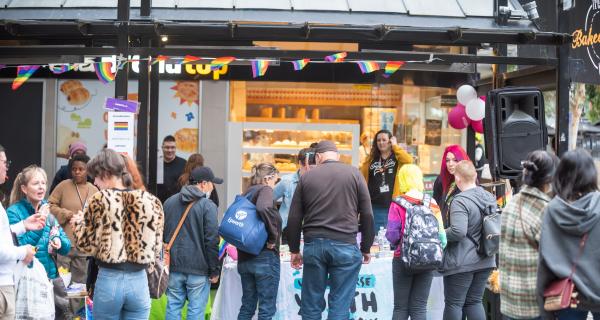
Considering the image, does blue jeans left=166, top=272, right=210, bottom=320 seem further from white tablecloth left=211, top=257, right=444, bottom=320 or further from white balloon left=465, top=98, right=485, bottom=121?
white balloon left=465, top=98, right=485, bottom=121

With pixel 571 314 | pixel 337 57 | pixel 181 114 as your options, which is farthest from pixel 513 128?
pixel 181 114

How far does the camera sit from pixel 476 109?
1032 centimetres

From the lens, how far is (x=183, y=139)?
40.1 ft

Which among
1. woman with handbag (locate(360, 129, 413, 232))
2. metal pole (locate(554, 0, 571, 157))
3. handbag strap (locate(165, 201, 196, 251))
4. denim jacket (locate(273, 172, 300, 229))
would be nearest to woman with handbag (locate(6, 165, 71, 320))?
handbag strap (locate(165, 201, 196, 251))

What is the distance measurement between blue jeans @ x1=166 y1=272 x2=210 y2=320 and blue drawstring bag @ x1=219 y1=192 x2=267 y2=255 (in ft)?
1.58

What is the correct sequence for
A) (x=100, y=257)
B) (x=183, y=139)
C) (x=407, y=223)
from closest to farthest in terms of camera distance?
(x=100, y=257)
(x=407, y=223)
(x=183, y=139)

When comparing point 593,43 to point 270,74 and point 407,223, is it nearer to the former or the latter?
point 407,223

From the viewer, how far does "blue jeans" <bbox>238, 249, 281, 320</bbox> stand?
7.30m

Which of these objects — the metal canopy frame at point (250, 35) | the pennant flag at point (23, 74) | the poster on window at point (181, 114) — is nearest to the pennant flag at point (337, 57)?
the metal canopy frame at point (250, 35)

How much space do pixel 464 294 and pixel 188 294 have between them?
242 centimetres

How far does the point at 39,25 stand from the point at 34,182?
8.57 ft

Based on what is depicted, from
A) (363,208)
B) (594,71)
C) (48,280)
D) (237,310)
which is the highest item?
(594,71)

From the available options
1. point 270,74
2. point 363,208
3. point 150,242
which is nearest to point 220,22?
point 363,208

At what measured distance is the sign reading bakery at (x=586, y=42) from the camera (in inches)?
362
